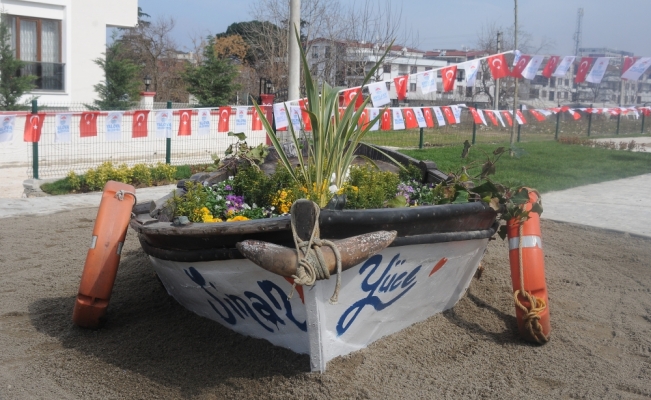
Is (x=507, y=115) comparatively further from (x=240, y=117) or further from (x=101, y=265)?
(x=101, y=265)

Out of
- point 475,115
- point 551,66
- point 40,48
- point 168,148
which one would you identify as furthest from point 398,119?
point 40,48

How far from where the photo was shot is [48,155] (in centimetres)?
1353

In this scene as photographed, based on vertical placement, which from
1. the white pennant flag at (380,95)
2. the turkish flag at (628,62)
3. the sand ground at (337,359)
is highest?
the turkish flag at (628,62)

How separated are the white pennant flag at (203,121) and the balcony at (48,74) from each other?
7006mm

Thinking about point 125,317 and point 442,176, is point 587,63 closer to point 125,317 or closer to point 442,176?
point 442,176

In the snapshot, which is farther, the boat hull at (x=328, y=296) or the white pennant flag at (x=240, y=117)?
the white pennant flag at (x=240, y=117)

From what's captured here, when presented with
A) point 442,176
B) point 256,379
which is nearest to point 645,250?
point 442,176

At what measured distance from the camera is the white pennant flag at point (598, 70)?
54.4ft

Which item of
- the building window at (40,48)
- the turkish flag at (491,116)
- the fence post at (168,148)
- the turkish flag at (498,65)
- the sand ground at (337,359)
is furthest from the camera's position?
the turkish flag at (491,116)

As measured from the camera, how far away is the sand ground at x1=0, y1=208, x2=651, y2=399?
4.12 meters

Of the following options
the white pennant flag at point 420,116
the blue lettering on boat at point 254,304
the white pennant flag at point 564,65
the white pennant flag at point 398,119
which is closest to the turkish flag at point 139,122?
the white pennant flag at point 398,119

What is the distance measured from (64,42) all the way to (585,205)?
48.4 feet

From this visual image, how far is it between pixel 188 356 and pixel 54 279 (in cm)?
244

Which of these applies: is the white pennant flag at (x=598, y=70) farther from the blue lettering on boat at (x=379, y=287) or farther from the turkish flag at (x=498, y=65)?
the blue lettering on boat at (x=379, y=287)
